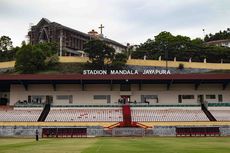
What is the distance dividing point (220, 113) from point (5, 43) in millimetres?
75492

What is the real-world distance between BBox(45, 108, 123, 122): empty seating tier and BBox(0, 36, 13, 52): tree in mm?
59543

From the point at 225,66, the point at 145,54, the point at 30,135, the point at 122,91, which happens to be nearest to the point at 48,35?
the point at 145,54

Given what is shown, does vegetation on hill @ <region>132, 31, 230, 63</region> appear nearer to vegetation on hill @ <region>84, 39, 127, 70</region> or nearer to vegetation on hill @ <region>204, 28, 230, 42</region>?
vegetation on hill @ <region>84, 39, 127, 70</region>

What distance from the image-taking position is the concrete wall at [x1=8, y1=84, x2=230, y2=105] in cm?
6675

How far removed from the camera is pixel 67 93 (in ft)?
220

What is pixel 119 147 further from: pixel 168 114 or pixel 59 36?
pixel 59 36

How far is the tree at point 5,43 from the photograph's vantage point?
116438 mm

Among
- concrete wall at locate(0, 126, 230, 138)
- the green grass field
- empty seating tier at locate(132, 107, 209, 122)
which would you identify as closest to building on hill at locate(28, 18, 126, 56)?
empty seating tier at locate(132, 107, 209, 122)

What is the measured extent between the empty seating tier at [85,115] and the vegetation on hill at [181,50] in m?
49.1

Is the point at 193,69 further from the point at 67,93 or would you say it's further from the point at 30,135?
the point at 30,135

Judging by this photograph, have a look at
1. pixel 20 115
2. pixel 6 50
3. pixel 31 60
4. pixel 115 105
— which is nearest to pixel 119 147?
pixel 20 115

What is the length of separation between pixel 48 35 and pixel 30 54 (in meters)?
35.7

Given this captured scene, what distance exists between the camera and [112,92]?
67188 mm

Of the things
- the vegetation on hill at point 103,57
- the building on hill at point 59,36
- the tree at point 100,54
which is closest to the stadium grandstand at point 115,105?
the vegetation on hill at point 103,57
